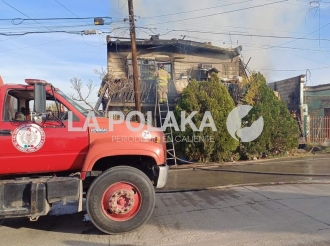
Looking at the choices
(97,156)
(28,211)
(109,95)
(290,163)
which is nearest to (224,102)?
(290,163)

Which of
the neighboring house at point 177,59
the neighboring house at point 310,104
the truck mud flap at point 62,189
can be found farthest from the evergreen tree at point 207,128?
the truck mud flap at point 62,189

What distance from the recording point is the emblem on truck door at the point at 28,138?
173 inches

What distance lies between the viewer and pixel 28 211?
429cm

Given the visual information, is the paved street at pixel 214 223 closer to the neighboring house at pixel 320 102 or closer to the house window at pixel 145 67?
the house window at pixel 145 67

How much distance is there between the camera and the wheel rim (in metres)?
4.61

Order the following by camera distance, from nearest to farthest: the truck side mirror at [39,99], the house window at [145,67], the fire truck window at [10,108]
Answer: the truck side mirror at [39,99], the fire truck window at [10,108], the house window at [145,67]

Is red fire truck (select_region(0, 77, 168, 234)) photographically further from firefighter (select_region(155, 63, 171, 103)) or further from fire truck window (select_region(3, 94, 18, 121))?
firefighter (select_region(155, 63, 171, 103))

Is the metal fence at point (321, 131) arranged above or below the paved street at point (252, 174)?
above

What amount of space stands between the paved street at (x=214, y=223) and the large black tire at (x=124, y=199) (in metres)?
0.16

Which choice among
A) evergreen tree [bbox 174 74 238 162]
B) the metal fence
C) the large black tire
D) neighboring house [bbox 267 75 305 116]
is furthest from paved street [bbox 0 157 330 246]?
neighboring house [bbox 267 75 305 116]

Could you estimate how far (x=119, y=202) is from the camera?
4648 millimetres

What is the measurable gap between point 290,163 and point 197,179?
14.5ft

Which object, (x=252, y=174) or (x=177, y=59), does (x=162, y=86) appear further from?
(x=252, y=174)

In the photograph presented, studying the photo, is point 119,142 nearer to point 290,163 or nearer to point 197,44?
point 290,163
